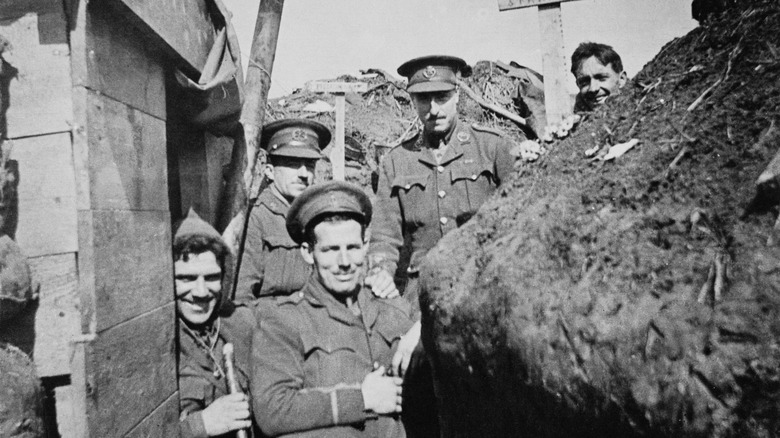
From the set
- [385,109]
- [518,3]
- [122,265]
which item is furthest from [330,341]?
[385,109]

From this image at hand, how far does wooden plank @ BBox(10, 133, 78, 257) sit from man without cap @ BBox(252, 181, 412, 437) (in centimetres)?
93

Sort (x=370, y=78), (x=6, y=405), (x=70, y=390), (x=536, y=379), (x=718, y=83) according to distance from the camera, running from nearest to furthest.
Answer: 1. (x=536, y=379)
2. (x=718, y=83)
3. (x=6, y=405)
4. (x=70, y=390)
5. (x=370, y=78)

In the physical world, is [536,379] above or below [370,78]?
below

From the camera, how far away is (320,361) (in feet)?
7.51

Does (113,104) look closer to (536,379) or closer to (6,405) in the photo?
(6,405)

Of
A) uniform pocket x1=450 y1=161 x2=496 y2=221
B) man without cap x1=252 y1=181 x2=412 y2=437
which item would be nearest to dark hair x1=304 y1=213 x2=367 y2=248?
man without cap x1=252 y1=181 x2=412 y2=437

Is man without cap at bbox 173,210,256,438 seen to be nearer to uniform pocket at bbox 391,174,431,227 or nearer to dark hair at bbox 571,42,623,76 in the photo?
uniform pocket at bbox 391,174,431,227

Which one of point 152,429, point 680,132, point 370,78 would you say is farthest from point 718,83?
→ point 370,78

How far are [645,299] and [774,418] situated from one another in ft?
0.80

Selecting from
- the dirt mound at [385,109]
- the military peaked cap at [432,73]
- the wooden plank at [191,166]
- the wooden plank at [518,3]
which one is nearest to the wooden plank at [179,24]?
the wooden plank at [191,166]

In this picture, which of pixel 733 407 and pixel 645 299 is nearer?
pixel 733 407

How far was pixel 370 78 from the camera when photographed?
1509 centimetres

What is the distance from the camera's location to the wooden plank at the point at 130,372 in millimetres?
1776

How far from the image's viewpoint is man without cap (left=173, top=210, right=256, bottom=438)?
7.68 feet
